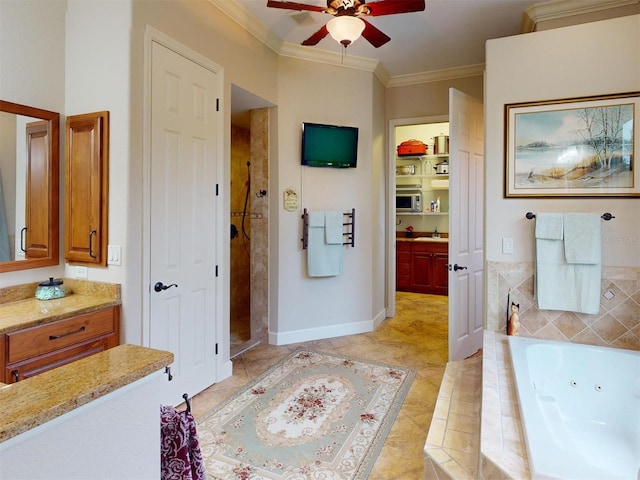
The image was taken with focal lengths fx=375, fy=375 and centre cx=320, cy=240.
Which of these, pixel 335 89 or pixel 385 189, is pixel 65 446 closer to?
pixel 335 89

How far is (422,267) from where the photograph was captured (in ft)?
20.1

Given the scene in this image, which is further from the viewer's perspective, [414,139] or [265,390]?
[414,139]

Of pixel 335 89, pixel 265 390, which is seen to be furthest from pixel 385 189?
pixel 265 390

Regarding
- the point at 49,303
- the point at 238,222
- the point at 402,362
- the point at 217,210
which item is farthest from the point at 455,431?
the point at 238,222

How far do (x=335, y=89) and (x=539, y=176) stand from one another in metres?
2.25

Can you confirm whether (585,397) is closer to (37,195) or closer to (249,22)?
(37,195)

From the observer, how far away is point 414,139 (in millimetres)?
6723

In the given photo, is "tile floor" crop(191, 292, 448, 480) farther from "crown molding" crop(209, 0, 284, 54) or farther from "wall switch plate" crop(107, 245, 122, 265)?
"crown molding" crop(209, 0, 284, 54)

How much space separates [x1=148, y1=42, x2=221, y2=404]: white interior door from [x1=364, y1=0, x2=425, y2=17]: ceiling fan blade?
1.26m

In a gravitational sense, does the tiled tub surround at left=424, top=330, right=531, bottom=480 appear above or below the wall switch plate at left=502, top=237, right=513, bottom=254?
below

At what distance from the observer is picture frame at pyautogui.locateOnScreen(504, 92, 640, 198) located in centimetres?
Result: 243

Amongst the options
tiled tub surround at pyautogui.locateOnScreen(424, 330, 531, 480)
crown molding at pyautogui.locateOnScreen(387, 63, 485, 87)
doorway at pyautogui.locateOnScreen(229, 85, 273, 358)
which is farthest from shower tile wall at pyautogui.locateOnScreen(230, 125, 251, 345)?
tiled tub surround at pyautogui.locateOnScreen(424, 330, 531, 480)

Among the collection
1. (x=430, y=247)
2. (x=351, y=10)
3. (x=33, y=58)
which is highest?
(x=351, y=10)

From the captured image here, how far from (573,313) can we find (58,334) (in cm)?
315
